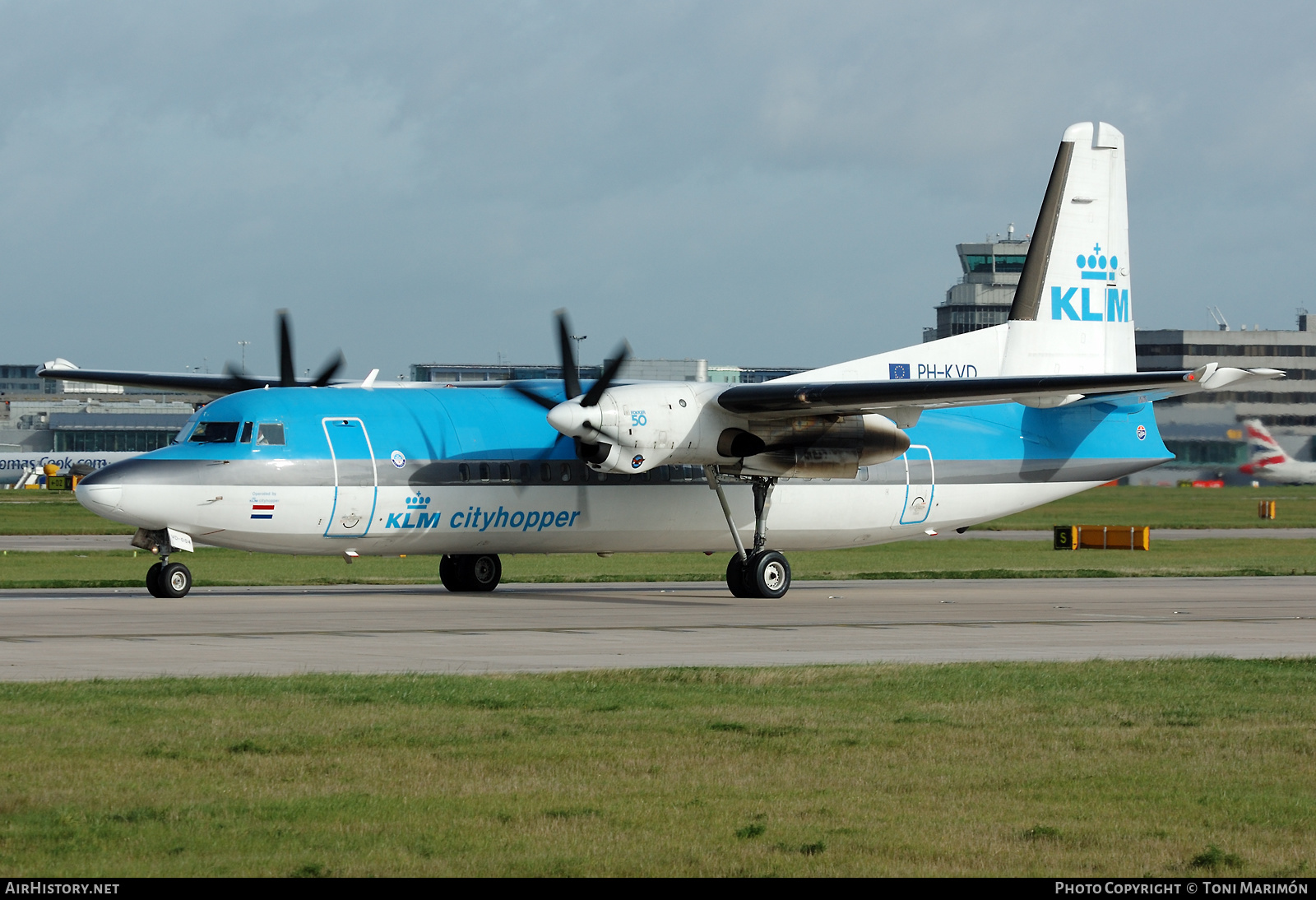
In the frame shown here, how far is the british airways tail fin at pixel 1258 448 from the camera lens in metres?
59.1

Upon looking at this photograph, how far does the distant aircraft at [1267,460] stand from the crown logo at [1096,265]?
25307mm

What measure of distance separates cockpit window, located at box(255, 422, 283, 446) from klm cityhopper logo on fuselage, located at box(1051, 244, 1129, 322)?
16.8 metres

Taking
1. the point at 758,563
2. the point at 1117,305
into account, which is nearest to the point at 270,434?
the point at 758,563

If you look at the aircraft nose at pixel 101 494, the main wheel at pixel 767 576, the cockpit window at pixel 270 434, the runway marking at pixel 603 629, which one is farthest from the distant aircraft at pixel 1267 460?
the aircraft nose at pixel 101 494

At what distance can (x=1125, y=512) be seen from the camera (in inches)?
2837

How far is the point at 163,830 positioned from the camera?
28.6ft

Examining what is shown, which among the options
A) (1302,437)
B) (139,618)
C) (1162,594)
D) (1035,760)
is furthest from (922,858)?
(1302,437)

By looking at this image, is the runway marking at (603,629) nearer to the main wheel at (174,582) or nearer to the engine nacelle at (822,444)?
the engine nacelle at (822,444)

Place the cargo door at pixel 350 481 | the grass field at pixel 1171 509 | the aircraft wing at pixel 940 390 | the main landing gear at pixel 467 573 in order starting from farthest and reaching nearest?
the grass field at pixel 1171 509 < the main landing gear at pixel 467 573 < the cargo door at pixel 350 481 < the aircraft wing at pixel 940 390

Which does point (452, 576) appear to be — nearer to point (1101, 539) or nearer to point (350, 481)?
point (350, 481)

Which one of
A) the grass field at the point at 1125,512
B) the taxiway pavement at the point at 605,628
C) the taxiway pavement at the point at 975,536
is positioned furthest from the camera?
the grass field at the point at 1125,512

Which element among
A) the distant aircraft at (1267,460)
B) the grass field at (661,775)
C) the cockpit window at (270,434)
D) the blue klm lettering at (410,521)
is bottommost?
the grass field at (661,775)

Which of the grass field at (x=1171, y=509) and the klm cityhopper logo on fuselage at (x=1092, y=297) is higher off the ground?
the klm cityhopper logo on fuselage at (x=1092, y=297)

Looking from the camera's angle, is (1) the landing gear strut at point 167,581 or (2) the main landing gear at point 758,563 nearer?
(1) the landing gear strut at point 167,581
